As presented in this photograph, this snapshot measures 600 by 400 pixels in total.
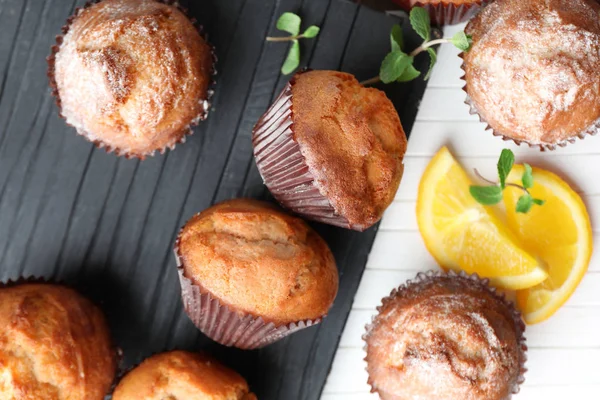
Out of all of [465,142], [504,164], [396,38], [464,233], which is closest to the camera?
[504,164]

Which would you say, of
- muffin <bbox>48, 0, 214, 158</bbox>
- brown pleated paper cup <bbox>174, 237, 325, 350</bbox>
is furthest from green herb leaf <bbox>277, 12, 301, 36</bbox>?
brown pleated paper cup <bbox>174, 237, 325, 350</bbox>

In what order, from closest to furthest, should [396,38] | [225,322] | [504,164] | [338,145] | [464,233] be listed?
[338,145], [225,322], [504,164], [396,38], [464,233]

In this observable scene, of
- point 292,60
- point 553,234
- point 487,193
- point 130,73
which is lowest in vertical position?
point 553,234

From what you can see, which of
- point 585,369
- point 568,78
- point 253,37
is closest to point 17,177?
point 253,37

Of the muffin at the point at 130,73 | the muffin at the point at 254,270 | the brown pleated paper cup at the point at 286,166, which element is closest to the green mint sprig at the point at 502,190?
the brown pleated paper cup at the point at 286,166

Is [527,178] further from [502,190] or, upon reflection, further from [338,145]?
[338,145]

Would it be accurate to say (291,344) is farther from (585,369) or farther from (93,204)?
(585,369)

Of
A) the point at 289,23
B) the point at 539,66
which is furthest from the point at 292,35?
the point at 539,66
